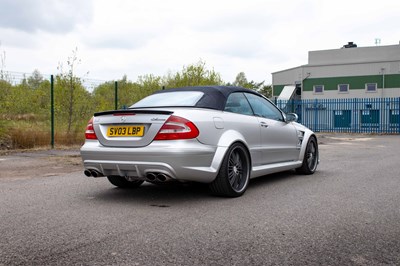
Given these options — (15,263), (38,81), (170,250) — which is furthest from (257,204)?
(38,81)

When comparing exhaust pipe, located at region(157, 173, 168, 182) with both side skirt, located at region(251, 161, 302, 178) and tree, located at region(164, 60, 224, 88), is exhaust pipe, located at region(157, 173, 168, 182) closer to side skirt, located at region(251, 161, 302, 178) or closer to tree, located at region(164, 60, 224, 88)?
side skirt, located at region(251, 161, 302, 178)

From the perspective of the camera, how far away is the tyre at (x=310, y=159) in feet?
23.6

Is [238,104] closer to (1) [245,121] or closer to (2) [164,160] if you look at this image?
(1) [245,121]

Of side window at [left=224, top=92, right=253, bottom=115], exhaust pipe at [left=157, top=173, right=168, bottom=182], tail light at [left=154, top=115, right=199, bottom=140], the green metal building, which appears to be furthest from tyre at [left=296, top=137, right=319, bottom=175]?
the green metal building

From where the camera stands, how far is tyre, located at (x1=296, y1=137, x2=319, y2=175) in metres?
7.20

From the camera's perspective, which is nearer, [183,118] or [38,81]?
[183,118]

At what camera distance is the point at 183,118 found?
15.4ft

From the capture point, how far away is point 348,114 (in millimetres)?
30031

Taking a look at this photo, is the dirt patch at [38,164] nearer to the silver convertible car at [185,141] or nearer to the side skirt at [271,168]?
the silver convertible car at [185,141]

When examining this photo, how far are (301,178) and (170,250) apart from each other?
4220mm

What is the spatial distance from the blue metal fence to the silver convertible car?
21896 millimetres

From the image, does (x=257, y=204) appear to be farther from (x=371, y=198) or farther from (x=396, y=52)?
(x=396, y=52)

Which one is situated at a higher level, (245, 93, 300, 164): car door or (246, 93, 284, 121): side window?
(246, 93, 284, 121): side window

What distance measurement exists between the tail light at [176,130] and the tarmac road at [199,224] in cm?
80
